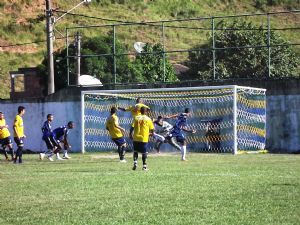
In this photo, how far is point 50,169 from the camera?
80.2 feet

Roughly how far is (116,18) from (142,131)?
5668 centimetres

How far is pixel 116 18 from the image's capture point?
79375mm

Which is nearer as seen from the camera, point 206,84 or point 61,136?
point 61,136

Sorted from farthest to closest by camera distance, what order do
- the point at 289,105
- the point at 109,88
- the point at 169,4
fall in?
1. the point at 169,4
2. the point at 109,88
3. the point at 289,105

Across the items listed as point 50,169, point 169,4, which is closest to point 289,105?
point 50,169

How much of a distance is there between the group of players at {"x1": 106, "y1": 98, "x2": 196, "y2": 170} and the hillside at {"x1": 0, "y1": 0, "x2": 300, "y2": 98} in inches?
1157

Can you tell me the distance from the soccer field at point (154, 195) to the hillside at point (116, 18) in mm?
42803

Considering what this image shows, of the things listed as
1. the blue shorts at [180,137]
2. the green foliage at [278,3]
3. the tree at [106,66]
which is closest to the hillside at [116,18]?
the green foliage at [278,3]

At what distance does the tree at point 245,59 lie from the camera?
53.2 metres

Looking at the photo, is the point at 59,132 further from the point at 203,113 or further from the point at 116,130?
the point at 203,113

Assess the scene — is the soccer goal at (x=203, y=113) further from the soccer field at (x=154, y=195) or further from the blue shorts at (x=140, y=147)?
the soccer field at (x=154, y=195)

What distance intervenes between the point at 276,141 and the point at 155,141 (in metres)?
5.09

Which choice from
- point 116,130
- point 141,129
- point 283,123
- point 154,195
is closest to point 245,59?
point 283,123

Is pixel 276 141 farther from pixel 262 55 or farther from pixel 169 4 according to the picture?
pixel 169 4
